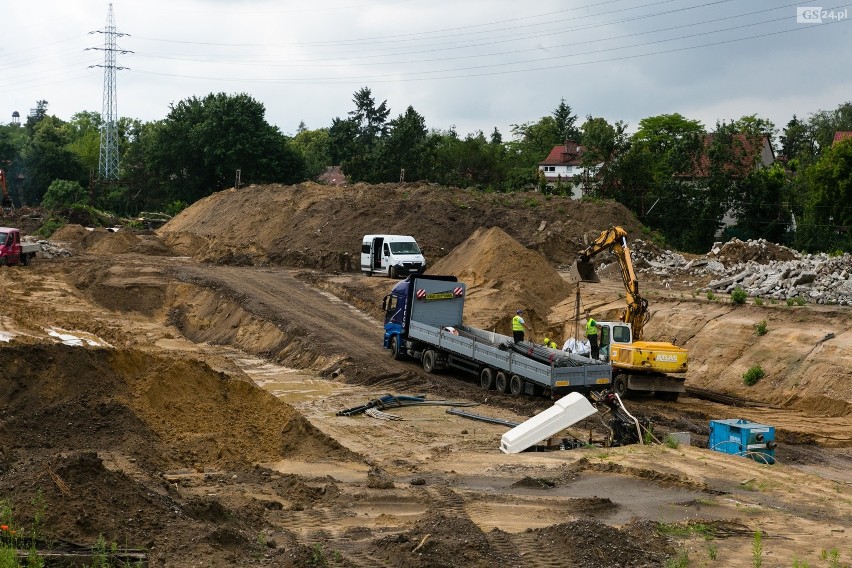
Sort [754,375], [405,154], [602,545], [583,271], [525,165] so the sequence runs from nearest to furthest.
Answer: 1. [602,545]
2. [754,375]
3. [583,271]
4. [405,154]
5. [525,165]

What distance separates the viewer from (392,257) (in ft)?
130

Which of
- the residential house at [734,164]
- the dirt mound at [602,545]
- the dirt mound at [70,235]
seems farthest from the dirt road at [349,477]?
the residential house at [734,164]

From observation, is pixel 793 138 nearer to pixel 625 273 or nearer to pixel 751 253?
pixel 751 253

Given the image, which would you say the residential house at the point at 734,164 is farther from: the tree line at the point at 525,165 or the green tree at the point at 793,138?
the green tree at the point at 793,138

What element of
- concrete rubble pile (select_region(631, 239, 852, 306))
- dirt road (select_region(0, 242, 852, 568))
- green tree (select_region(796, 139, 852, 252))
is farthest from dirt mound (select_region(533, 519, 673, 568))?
green tree (select_region(796, 139, 852, 252))

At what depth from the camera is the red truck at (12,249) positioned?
40.8m

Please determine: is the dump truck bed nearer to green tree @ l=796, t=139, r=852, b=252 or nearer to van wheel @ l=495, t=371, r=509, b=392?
van wheel @ l=495, t=371, r=509, b=392

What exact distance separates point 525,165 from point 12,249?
53.2 meters

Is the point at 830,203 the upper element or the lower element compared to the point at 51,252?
upper

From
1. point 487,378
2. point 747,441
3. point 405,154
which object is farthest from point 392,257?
point 405,154

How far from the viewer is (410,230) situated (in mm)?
45625

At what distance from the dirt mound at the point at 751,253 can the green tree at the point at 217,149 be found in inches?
1474

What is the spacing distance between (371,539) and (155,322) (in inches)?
1054

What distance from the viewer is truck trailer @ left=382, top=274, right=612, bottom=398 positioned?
2238 cm
